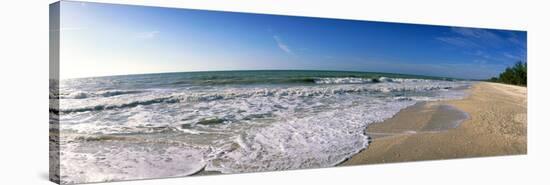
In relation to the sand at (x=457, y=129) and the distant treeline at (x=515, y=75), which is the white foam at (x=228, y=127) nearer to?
the sand at (x=457, y=129)

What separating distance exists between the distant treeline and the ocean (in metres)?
1.45

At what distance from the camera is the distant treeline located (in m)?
7.55

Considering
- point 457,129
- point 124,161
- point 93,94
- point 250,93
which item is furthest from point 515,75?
point 93,94

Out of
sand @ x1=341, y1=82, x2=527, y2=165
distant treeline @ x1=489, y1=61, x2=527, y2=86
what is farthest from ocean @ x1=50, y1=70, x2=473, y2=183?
distant treeline @ x1=489, y1=61, x2=527, y2=86

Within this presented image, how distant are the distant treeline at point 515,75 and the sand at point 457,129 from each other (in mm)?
69

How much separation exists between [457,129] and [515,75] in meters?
1.27

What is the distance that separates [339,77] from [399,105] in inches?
33.8

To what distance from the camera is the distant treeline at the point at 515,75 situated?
7549 millimetres

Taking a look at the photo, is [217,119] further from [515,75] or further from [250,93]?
[515,75]

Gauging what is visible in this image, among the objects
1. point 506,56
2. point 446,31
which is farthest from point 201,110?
point 506,56

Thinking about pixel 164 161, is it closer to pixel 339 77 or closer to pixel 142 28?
pixel 142 28

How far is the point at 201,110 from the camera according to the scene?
5.73m

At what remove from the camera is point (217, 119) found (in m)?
5.79

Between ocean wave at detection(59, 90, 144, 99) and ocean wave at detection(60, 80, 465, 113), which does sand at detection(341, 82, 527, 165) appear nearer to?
ocean wave at detection(60, 80, 465, 113)
